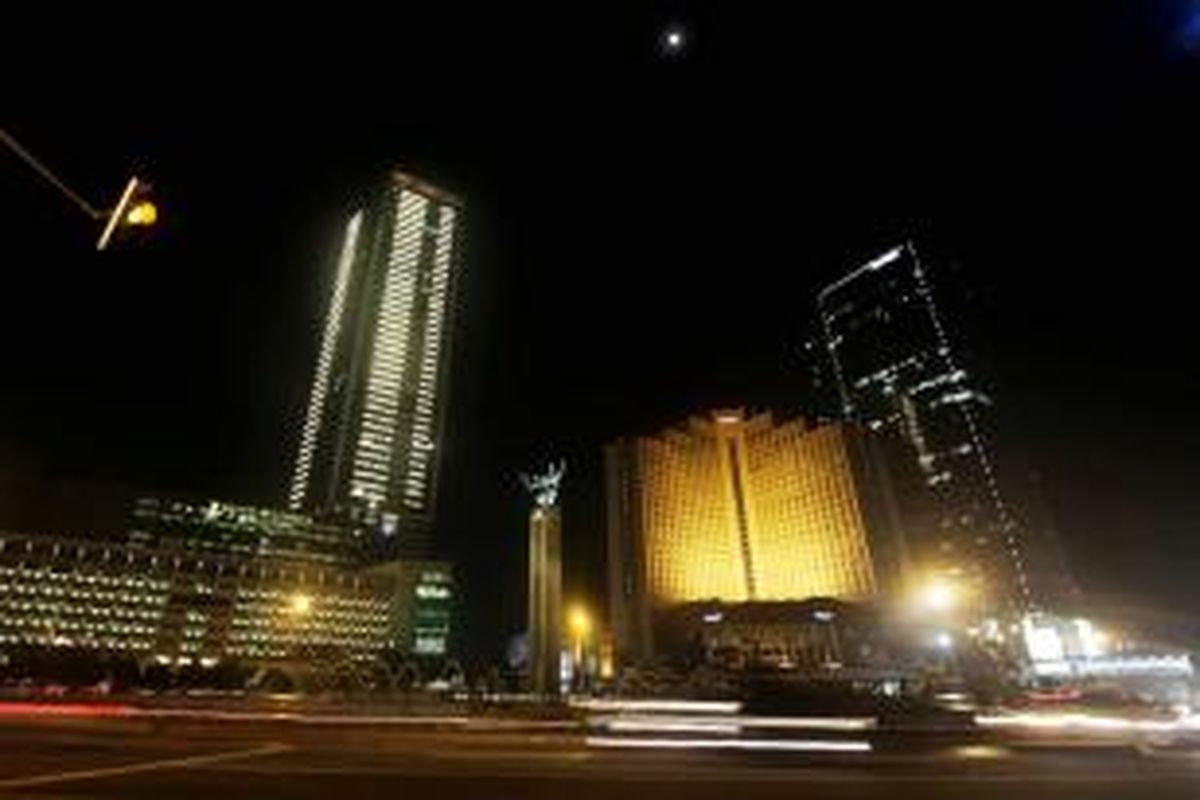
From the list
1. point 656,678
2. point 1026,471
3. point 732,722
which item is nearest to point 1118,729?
point 732,722

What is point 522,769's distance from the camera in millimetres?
12500

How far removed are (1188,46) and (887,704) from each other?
46.3 ft

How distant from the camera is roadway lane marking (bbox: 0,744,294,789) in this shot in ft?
34.6

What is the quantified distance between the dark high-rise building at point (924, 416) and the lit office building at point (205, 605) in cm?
8962

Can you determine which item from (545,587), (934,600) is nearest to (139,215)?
(545,587)

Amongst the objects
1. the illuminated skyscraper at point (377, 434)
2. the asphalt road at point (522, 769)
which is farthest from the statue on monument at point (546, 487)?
the illuminated skyscraper at point (377, 434)

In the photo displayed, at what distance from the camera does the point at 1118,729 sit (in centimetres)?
2361

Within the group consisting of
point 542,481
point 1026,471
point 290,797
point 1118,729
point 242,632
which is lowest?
point 290,797

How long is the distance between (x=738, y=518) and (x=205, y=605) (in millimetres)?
89048

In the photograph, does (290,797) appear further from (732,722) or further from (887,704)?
(887,704)

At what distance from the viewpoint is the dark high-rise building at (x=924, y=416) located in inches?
6078

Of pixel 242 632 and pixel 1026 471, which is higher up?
pixel 1026 471

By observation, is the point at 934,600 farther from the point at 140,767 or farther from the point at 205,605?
the point at 140,767

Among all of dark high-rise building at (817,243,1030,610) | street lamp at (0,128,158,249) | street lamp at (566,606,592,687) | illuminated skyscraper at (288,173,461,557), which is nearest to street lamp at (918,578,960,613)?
dark high-rise building at (817,243,1030,610)
